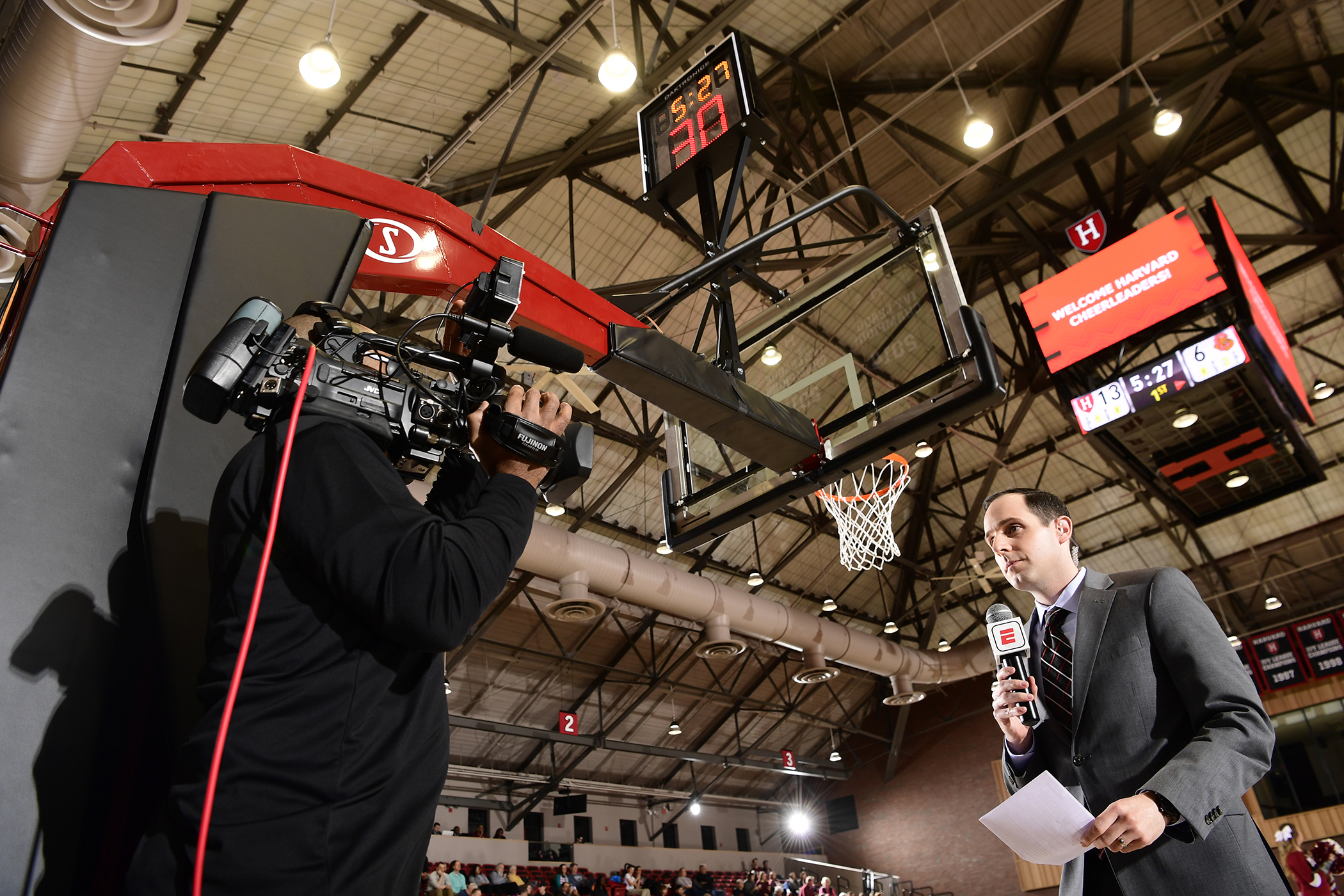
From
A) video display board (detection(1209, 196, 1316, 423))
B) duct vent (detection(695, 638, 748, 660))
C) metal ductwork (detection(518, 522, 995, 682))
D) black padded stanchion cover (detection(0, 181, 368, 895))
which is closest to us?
black padded stanchion cover (detection(0, 181, 368, 895))

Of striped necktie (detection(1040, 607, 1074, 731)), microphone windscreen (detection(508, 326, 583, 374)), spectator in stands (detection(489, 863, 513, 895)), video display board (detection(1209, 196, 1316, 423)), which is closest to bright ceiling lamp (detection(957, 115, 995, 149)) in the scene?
video display board (detection(1209, 196, 1316, 423))

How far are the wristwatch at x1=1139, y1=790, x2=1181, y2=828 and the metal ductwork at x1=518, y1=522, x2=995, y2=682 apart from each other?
26.9 feet

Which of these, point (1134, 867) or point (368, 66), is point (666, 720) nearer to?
point (368, 66)

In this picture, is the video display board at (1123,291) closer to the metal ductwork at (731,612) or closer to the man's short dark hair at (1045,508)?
the metal ductwork at (731,612)

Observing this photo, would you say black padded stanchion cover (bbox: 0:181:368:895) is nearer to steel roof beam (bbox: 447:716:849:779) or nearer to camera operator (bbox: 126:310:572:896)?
camera operator (bbox: 126:310:572:896)

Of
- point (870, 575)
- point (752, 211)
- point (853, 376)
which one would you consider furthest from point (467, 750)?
point (853, 376)

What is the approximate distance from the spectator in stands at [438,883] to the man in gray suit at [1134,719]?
40.8ft

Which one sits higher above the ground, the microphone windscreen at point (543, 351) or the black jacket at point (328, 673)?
the microphone windscreen at point (543, 351)

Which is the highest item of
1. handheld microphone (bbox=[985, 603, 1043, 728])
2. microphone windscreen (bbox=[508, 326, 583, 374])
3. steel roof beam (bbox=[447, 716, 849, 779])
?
steel roof beam (bbox=[447, 716, 849, 779])

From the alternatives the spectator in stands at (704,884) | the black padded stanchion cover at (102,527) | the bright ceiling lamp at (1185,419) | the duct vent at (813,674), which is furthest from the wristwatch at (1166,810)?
the spectator in stands at (704,884)

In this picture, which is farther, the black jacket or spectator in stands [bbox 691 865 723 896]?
spectator in stands [bbox 691 865 723 896]

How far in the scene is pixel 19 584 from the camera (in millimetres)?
1689

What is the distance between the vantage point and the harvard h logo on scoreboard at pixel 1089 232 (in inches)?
447

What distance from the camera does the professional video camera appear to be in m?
1.56
